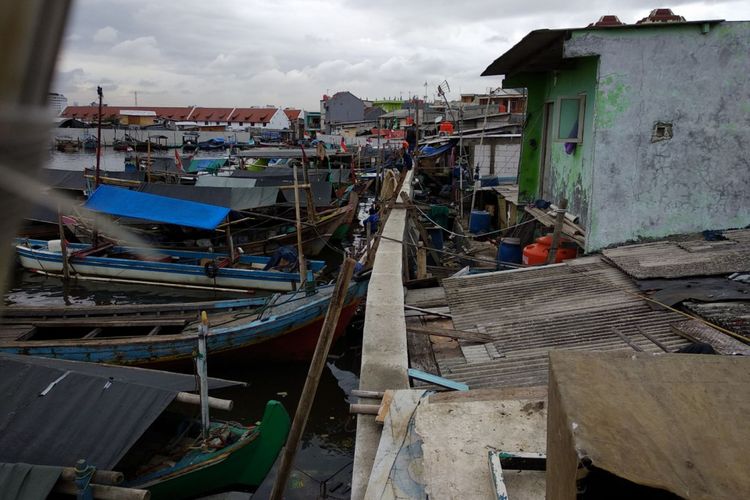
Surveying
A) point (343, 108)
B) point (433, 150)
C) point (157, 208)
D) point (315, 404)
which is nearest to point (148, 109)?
point (343, 108)

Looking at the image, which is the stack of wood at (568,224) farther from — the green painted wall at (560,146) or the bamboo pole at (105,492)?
the bamboo pole at (105,492)

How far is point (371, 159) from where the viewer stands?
39.5 metres

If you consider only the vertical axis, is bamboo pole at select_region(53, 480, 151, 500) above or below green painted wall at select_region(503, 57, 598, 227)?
below

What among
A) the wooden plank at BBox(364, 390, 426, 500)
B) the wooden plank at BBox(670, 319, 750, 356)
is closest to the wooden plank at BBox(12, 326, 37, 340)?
the wooden plank at BBox(364, 390, 426, 500)

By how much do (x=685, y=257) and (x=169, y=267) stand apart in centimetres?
1198

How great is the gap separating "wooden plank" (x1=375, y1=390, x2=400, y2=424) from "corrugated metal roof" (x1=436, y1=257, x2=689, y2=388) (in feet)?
2.71

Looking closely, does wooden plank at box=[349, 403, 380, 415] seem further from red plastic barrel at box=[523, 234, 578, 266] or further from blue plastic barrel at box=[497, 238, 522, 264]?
blue plastic barrel at box=[497, 238, 522, 264]

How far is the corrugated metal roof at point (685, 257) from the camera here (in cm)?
613

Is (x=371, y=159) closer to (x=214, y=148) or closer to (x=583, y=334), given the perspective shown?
(x=214, y=148)

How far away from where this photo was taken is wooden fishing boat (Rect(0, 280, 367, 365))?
364 inches

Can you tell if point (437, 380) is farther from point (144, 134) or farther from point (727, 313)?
point (144, 134)

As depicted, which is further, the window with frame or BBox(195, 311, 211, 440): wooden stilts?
the window with frame

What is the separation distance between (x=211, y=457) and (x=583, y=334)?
4126mm

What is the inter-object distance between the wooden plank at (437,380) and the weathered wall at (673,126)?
4.21 metres
